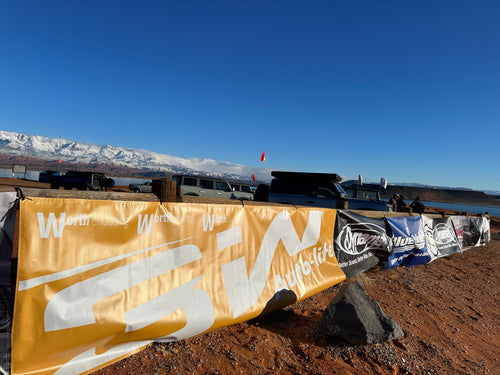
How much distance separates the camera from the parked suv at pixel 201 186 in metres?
15.0

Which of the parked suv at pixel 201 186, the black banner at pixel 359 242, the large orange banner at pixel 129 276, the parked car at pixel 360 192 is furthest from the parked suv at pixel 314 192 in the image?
the large orange banner at pixel 129 276

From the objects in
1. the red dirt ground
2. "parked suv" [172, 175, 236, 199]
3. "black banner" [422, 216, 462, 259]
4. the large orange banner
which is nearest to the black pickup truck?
"parked suv" [172, 175, 236, 199]

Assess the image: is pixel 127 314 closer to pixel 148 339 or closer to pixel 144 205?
pixel 148 339

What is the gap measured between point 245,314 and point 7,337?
7.45ft

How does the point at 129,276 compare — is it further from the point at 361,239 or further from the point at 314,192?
the point at 314,192

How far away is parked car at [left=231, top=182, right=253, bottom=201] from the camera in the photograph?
1624 centimetres

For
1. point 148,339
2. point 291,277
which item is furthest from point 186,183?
point 148,339

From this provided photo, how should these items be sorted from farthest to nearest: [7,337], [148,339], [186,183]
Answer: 1. [186,183]
2. [148,339]
3. [7,337]

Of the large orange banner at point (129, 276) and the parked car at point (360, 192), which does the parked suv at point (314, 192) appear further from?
the large orange banner at point (129, 276)

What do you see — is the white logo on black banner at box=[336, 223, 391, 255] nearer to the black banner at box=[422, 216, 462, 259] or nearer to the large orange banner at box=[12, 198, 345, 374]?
the large orange banner at box=[12, 198, 345, 374]

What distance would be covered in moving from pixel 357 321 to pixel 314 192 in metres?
8.19

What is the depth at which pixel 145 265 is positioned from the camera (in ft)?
9.11

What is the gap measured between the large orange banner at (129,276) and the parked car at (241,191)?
12.2 metres

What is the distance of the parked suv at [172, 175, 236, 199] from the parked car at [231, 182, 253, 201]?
635 mm
